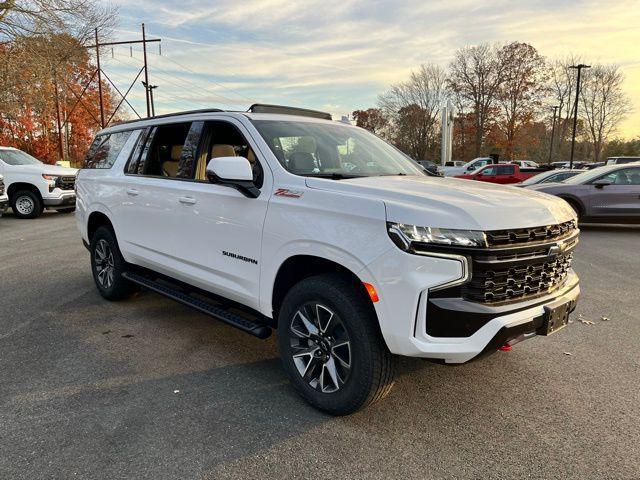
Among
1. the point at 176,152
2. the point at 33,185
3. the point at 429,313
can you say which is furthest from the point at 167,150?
the point at 33,185

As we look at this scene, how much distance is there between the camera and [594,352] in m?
4.04

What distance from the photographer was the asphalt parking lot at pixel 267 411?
8.27 feet

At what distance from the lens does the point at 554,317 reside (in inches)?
110

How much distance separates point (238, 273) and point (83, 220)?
3213mm

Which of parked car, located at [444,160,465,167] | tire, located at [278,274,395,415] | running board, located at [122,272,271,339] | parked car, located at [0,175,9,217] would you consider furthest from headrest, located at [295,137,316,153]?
parked car, located at [444,160,465,167]

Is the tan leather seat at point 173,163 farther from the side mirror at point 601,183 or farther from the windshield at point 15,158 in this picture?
the windshield at point 15,158

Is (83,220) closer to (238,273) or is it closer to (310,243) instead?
(238,273)

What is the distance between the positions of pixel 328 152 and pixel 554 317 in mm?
2002

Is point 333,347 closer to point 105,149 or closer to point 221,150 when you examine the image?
point 221,150

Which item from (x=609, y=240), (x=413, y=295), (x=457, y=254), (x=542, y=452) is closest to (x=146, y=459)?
(x=413, y=295)

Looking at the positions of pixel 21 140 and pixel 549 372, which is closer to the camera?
pixel 549 372

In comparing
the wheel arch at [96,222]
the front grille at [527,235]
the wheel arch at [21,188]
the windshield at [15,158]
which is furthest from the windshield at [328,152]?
the windshield at [15,158]

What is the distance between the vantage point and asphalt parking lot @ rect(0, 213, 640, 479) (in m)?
2.52

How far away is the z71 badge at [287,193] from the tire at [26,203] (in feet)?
42.6
